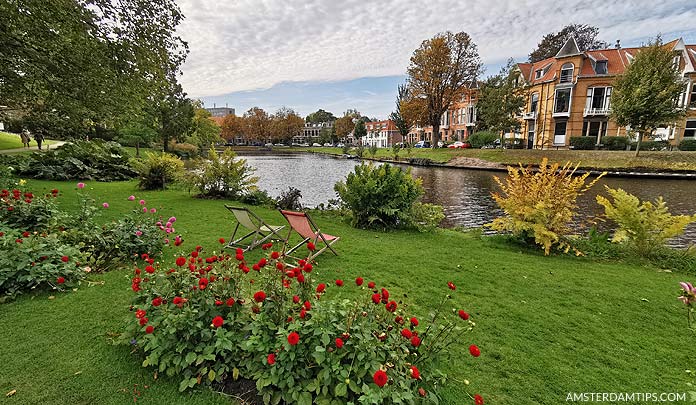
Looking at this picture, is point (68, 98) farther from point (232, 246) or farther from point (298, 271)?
point (298, 271)

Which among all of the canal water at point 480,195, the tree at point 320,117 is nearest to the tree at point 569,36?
the canal water at point 480,195

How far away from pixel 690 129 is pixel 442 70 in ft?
73.9

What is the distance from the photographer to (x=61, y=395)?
2.15 metres

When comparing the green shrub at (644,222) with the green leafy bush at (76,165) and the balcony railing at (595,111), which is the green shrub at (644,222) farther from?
the balcony railing at (595,111)

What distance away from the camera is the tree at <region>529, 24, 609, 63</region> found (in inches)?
1746

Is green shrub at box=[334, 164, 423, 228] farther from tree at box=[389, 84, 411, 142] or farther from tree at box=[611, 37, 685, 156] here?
tree at box=[389, 84, 411, 142]

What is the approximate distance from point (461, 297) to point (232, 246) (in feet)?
12.0

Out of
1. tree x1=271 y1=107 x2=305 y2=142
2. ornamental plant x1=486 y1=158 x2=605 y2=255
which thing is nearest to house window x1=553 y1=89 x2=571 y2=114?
ornamental plant x1=486 y1=158 x2=605 y2=255

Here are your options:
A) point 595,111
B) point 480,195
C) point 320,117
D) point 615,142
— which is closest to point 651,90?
point 615,142

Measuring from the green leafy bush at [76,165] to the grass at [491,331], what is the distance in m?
10.6

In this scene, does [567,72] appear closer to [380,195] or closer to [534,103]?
[534,103]

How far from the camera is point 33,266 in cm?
345

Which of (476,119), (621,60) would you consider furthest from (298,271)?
(476,119)

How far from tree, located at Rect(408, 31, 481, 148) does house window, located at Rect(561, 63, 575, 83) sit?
27.5ft
